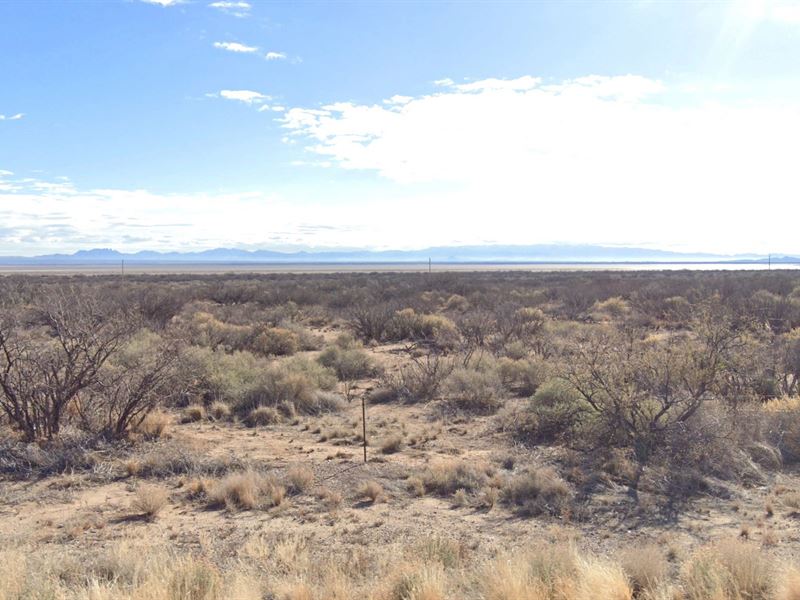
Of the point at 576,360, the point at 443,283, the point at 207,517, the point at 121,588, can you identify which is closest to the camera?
the point at 121,588

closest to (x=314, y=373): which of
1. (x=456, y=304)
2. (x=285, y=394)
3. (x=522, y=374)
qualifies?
(x=285, y=394)

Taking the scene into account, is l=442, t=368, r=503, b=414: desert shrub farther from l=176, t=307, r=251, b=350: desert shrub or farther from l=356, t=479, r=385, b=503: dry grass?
l=176, t=307, r=251, b=350: desert shrub

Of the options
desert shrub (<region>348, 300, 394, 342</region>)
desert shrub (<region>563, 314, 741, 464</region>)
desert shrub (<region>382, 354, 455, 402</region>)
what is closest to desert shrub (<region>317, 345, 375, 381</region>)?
desert shrub (<region>382, 354, 455, 402</region>)

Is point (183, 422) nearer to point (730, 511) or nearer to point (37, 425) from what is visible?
point (37, 425)

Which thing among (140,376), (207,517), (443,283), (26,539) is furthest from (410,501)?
(443,283)

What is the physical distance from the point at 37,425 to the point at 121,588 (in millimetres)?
5187

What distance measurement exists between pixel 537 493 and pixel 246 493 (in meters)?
3.34

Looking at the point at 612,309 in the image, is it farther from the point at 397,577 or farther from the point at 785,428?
the point at 397,577

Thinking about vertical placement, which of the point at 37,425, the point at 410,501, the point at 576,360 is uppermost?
the point at 576,360

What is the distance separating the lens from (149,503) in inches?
270

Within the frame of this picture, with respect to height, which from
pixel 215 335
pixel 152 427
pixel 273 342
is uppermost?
pixel 215 335

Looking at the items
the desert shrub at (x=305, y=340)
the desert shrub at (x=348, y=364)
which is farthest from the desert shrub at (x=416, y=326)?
the desert shrub at (x=348, y=364)

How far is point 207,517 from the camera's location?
22.4 feet

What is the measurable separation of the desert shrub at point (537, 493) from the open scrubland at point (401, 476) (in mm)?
27
